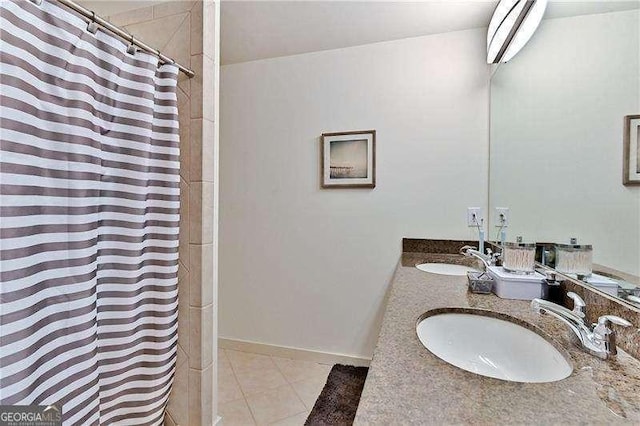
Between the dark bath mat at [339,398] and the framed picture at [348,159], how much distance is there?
133 centimetres

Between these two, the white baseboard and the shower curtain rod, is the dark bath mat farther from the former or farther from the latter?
the shower curtain rod

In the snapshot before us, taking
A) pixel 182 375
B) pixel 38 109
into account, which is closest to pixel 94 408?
pixel 182 375

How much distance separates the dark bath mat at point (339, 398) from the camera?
1634 millimetres

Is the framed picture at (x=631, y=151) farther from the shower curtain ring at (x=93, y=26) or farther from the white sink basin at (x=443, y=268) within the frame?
the shower curtain ring at (x=93, y=26)

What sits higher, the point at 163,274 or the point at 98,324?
the point at 163,274

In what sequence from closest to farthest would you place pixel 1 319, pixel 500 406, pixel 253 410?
pixel 500 406 < pixel 1 319 < pixel 253 410

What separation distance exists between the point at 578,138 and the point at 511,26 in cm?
77

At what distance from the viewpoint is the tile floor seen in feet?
5.47

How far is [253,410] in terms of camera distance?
67.4 inches

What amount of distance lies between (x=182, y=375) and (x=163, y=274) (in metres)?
0.50

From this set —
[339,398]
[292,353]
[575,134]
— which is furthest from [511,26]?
[292,353]

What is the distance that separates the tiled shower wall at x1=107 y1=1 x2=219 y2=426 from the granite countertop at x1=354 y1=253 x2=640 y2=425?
0.89 metres

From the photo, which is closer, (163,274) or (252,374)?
(163,274)

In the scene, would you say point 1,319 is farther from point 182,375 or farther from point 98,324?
point 182,375
